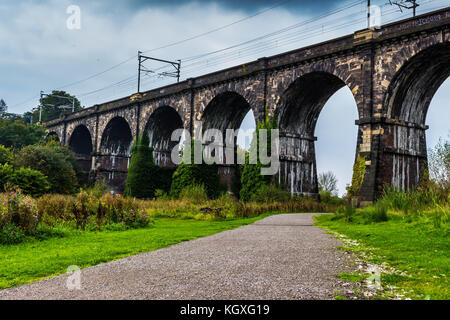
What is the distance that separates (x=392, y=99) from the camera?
20250 millimetres

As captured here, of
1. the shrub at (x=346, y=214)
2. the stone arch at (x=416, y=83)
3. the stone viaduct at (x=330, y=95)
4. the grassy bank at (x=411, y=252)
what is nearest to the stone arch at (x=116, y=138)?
the stone viaduct at (x=330, y=95)

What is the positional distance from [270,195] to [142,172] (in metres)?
14.1

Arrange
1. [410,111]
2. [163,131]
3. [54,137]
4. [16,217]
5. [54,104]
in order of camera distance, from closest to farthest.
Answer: [16,217], [410,111], [163,131], [54,137], [54,104]

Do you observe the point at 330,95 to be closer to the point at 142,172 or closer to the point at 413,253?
the point at 142,172

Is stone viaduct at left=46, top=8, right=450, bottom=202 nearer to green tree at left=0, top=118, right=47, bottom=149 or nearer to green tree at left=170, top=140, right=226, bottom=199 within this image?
green tree at left=170, top=140, right=226, bottom=199

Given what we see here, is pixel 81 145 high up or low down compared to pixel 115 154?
up

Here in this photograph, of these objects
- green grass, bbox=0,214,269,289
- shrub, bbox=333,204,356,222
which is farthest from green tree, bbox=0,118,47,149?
green grass, bbox=0,214,269,289

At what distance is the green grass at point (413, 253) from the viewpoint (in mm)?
4777

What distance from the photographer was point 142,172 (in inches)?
1384

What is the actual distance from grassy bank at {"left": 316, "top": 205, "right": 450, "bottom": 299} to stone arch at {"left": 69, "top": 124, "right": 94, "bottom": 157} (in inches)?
1561

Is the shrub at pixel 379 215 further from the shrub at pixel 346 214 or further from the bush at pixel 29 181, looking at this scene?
the bush at pixel 29 181

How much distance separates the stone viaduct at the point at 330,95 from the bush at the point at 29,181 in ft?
39.7

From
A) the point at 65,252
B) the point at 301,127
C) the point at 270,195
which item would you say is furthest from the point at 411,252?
the point at 301,127
